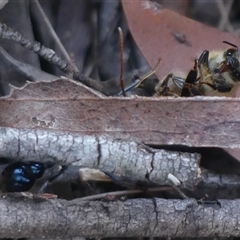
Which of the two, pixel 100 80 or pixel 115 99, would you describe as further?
pixel 100 80

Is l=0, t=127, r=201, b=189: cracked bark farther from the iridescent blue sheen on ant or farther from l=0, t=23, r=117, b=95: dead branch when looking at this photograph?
l=0, t=23, r=117, b=95: dead branch

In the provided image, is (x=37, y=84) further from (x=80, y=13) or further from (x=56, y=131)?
(x=80, y=13)

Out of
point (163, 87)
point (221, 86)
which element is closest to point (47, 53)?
point (163, 87)

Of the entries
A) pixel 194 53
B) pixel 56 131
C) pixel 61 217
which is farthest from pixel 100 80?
pixel 61 217

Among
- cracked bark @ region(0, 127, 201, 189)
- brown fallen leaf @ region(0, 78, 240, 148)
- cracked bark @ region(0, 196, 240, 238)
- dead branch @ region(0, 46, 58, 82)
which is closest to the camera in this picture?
cracked bark @ region(0, 196, 240, 238)

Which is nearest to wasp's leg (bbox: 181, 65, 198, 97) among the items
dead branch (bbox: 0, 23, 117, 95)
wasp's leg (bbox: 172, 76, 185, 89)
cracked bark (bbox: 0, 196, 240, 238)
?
wasp's leg (bbox: 172, 76, 185, 89)

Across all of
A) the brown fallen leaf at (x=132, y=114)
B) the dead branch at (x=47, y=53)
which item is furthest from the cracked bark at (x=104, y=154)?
the dead branch at (x=47, y=53)

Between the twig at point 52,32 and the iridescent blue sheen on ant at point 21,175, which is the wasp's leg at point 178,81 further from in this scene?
the iridescent blue sheen on ant at point 21,175

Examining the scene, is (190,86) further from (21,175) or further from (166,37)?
(21,175)
